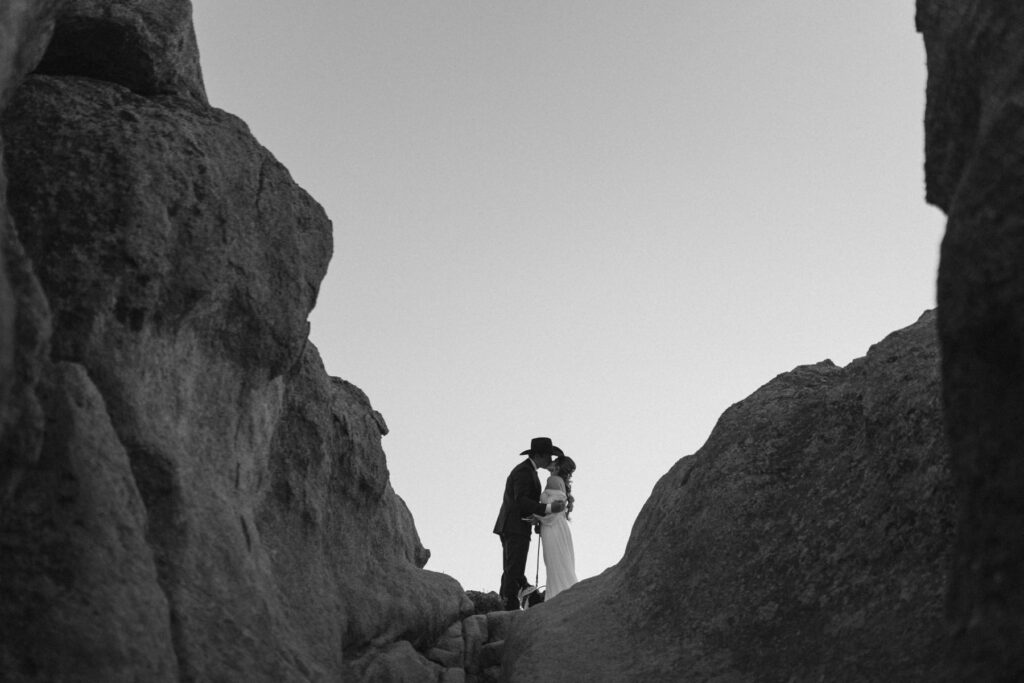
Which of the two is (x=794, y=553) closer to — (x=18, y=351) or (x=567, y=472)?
(x=18, y=351)

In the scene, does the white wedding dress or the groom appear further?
the white wedding dress

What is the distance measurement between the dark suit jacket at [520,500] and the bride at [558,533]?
848 millimetres

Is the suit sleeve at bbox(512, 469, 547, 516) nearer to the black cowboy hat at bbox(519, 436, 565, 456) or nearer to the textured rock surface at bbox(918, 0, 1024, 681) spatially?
the black cowboy hat at bbox(519, 436, 565, 456)

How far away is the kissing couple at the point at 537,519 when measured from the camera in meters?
22.7

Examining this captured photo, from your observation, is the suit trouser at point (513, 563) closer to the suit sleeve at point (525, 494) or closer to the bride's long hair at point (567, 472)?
the suit sleeve at point (525, 494)

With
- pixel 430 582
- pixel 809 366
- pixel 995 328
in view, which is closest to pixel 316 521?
pixel 430 582

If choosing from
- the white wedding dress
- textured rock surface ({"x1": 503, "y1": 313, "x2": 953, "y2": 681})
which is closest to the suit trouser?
the white wedding dress

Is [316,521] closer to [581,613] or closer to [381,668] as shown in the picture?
[381,668]

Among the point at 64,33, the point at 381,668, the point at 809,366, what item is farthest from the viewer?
the point at 809,366

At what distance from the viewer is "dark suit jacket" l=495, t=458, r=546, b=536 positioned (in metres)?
22.7

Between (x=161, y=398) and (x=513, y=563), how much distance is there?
13.6 m

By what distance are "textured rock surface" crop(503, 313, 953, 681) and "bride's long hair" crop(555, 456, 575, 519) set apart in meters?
9.46

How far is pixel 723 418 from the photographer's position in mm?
14352

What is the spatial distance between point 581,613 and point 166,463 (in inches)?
258
